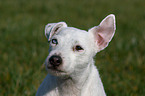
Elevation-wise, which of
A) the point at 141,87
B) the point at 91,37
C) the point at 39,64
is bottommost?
the point at 141,87

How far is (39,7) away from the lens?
1418 cm

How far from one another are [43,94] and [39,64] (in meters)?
2.66

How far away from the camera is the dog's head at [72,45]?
12.7ft

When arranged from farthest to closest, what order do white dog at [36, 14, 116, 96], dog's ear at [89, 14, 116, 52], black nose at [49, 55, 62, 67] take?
dog's ear at [89, 14, 116, 52] → white dog at [36, 14, 116, 96] → black nose at [49, 55, 62, 67]

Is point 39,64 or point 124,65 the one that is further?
point 124,65

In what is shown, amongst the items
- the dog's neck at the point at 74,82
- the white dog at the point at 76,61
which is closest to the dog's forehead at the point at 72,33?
the white dog at the point at 76,61

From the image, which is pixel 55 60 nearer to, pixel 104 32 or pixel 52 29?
pixel 52 29

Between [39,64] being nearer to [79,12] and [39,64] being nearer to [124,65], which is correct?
[124,65]

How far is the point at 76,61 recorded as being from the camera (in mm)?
4055

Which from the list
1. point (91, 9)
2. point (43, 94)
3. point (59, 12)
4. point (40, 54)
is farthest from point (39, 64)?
point (91, 9)

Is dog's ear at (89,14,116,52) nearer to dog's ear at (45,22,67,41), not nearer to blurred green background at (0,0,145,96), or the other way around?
dog's ear at (45,22,67,41)

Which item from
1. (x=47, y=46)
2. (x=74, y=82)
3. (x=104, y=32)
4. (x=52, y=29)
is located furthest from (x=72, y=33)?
(x=47, y=46)

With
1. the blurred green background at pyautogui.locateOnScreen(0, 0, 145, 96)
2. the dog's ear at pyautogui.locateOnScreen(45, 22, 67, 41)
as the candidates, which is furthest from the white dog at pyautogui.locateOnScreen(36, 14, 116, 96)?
the blurred green background at pyautogui.locateOnScreen(0, 0, 145, 96)

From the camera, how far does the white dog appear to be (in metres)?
4.05
